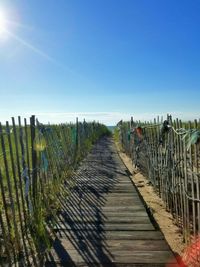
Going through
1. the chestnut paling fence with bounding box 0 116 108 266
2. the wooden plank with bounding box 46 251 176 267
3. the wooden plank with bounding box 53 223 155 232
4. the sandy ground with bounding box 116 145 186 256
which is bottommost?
the sandy ground with bounding box 116 145 186 256

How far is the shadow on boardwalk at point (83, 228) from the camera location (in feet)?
14.2

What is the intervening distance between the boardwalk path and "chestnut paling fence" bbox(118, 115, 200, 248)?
0.59 m

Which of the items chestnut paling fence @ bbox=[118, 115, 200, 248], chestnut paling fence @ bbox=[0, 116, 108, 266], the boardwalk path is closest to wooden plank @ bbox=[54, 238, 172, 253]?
the boardwalk path

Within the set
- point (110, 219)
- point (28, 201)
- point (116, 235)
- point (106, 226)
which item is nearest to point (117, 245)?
point (116, 235)

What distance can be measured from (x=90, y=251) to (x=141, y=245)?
29.3 inches

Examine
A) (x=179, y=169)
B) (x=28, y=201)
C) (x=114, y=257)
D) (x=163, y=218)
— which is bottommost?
(x=163, y=218)

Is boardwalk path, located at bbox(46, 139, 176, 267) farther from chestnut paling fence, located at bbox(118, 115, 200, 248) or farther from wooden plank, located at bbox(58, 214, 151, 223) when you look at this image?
chestnut paling fence, located at bbox(118, 115, 200, 248)

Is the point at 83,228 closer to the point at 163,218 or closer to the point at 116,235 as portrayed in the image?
the point at 116,235

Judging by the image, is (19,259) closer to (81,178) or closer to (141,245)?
(141,245)

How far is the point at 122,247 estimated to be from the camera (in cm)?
468

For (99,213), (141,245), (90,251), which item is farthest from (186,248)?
(99,213)

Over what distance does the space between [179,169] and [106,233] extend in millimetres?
1714

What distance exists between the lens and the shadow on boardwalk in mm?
4343

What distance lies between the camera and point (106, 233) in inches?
208
